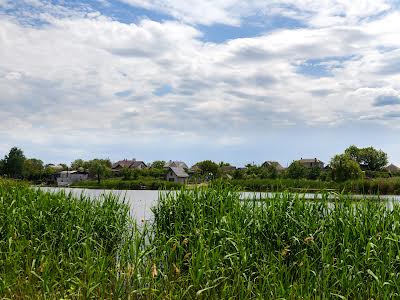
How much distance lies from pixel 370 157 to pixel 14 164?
2772 inches

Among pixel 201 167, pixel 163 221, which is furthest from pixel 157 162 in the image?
pixel 163 221

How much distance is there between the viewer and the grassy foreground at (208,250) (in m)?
5.53

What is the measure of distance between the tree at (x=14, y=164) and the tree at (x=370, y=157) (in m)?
65.5

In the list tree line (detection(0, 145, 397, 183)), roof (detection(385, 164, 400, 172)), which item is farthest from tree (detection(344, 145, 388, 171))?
roof (detection(385, 164, 400, 172))

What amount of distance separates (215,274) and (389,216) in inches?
117

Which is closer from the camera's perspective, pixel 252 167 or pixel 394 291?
pixel 394 291

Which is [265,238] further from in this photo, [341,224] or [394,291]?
[394,291]

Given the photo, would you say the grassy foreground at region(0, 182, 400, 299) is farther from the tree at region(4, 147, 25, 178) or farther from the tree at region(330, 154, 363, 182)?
the tree at region(4, 147, 25, 178)

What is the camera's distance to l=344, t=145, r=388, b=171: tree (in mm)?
87625

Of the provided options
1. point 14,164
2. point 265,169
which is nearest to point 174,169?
point 265,169

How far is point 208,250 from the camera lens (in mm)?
6035

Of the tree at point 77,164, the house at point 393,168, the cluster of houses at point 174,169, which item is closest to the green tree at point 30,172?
the cluster of houses at point 174,169

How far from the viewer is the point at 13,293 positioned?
236 inches

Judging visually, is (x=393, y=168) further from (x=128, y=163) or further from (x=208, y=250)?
(x=208, y=250)
